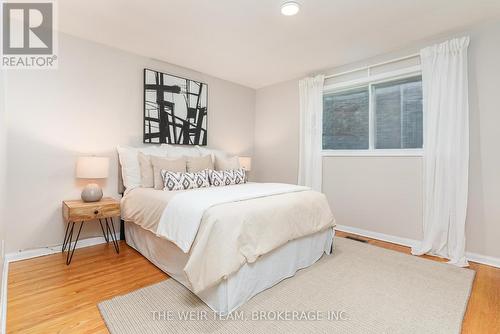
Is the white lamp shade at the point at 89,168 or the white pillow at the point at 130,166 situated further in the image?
the white pillow at the point at 130,166

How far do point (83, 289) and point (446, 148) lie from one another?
362 cm

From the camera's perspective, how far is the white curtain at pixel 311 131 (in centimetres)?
374

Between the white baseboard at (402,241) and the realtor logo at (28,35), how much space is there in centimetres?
409

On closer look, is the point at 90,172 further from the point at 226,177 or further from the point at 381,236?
the point at 381,236

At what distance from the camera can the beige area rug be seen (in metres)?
1.52

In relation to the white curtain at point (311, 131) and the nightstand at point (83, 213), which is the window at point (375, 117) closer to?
the white curtain at point (311, 131)

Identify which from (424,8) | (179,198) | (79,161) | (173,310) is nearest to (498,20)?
(424,8)

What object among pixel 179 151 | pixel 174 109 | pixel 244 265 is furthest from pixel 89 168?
pixel 244 265

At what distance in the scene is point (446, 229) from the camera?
8.61 ft

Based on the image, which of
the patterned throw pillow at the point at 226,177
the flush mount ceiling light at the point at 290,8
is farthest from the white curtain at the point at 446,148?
the patterned throw pillow at the point at 226,177

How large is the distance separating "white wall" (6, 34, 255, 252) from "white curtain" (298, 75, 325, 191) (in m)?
2.20

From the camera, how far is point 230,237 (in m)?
1.65

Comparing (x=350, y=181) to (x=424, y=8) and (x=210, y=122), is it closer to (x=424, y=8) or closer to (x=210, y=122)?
(x=424, y=8)

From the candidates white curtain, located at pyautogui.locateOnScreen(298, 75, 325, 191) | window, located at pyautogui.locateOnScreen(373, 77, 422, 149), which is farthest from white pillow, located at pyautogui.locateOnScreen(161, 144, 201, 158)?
window, located at pyautogui.locateOnScreen(373, 77, 422, 149)
